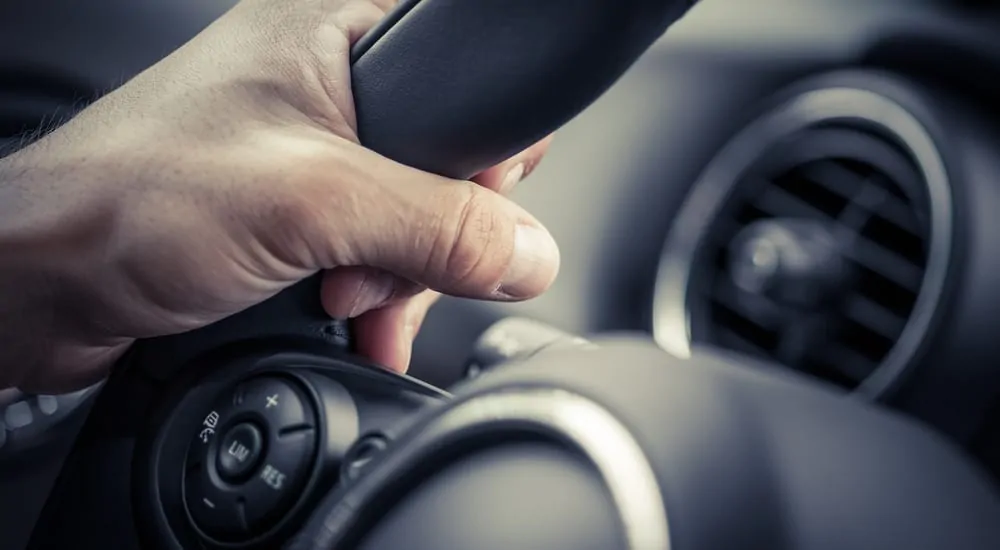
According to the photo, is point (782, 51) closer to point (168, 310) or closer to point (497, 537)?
point (168, 310)

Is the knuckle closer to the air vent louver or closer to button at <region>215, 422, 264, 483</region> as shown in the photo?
button at <region>215, 422, 264, 483</region>

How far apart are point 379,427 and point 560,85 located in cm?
26

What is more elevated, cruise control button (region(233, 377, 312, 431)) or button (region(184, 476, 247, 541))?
cruise control button (region(233, 377, 312, 431))

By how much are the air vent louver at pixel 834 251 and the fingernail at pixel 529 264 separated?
24.2 inches

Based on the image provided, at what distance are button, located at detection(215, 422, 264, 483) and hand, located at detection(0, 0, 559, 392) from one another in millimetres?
118

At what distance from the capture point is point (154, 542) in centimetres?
82

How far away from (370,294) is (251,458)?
154mm

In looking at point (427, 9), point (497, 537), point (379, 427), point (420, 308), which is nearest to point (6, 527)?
point (420, 308)

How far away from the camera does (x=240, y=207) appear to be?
82 centimetres

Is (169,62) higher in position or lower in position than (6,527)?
higher

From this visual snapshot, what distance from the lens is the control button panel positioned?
77 centimetres

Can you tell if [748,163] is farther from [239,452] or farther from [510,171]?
[239,452]

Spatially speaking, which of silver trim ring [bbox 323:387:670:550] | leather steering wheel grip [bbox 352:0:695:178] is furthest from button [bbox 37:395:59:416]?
silver trim ring [bbox 323:387:670:550]

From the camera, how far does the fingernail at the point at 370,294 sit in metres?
0.88
